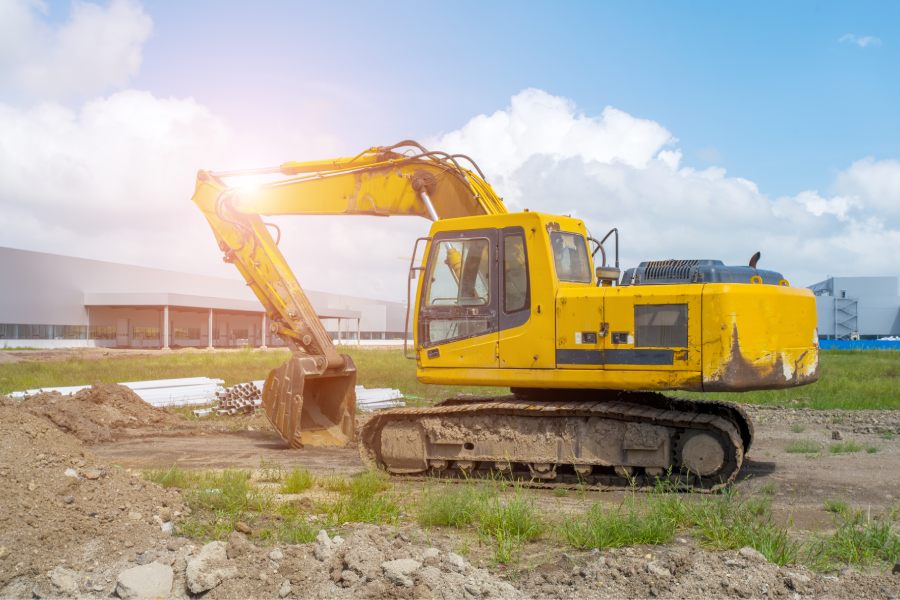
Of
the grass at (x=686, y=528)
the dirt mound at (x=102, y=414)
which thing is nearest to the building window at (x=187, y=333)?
the dirt mound at (x=102, y=414)

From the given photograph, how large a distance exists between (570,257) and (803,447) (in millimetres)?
4990

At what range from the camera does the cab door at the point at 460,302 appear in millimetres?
8898

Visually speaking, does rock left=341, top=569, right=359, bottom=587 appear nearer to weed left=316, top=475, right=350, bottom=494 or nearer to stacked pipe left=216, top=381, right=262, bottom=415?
weed left=316, top=475, right=350, bottom=494

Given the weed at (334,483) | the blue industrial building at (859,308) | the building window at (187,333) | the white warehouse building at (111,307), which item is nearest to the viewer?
the weed at (334,483)

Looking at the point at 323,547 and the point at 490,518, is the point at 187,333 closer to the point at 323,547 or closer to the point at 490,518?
the point at 490,518

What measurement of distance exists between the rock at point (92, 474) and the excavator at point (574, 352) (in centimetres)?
317

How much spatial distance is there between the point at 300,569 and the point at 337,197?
22.3 ft

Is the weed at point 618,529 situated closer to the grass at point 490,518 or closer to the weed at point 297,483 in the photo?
the grass at point 490,518

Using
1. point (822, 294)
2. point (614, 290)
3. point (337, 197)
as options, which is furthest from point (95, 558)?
point (822, 294)

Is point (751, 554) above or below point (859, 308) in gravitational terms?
below

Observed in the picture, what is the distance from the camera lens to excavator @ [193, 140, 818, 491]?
820 centimetres

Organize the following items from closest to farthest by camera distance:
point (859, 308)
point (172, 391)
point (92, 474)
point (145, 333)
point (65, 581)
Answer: point (65, 581) → point (92, 474) → point (172, 391) → point (145, 333) → point (859, 308)

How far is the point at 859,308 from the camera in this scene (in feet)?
238

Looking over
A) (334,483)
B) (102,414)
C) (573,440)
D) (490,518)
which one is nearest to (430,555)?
(490,518)
